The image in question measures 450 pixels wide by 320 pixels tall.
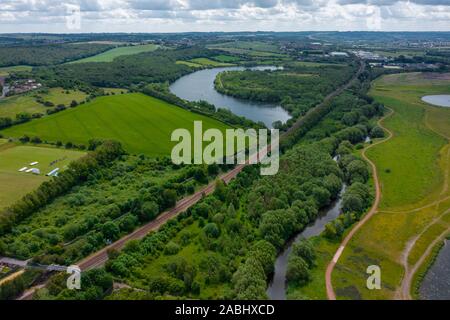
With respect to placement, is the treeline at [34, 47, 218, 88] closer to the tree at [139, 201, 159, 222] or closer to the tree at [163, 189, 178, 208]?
the tree at [163, 189, 178, 208]

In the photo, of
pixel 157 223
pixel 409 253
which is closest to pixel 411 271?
pixel 409 253

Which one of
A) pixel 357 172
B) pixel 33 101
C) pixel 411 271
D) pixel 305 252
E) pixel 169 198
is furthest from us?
pixel 33 101

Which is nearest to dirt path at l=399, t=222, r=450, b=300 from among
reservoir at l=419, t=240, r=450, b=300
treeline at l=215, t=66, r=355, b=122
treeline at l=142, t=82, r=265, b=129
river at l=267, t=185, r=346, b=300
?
reservoir at l=419, t=240, r=450, b=300

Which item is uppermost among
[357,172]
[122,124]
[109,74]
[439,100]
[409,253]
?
[109,74]

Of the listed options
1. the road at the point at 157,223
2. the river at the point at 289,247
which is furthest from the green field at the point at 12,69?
the river at the point at 289,247

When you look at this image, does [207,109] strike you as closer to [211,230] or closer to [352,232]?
[211,230]

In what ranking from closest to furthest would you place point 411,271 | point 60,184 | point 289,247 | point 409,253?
1. point 411,271
2. point 409,253
3. point 289,247
4. point 60,184
